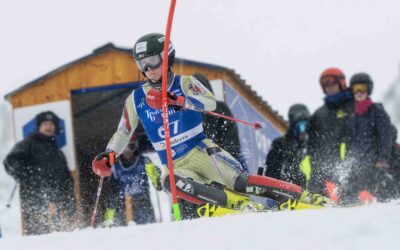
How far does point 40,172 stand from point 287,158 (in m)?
2.63

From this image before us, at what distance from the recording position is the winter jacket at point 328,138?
734 centimetres

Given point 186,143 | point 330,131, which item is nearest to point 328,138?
point 330,131

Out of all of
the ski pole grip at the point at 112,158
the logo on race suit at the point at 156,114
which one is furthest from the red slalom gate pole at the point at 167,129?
the ski pole grip at the point at 112,158

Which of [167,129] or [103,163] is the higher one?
[167,129]

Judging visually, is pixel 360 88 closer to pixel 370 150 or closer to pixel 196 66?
pixel 370 150

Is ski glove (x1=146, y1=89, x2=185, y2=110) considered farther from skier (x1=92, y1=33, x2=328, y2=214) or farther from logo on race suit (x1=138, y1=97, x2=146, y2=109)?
logo on race suit (x1=138, y1=97, x2=146, y2=109)

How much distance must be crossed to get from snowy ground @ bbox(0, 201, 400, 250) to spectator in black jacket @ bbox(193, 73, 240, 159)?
232 cm

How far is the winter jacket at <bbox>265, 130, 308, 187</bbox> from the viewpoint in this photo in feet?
24.2

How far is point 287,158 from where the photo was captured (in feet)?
24.8

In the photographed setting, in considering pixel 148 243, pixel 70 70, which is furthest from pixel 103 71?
pixel 148 243

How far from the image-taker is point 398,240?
309cm

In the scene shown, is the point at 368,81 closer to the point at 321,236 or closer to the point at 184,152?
the point at 184,152

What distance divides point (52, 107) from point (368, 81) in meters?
3.97

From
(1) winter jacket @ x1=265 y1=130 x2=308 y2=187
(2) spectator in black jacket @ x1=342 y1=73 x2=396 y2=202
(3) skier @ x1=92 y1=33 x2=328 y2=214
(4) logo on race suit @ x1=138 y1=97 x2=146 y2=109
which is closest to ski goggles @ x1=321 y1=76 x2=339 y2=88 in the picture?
(2) spectator in black jacket @ x1=342 y1=73 x2=396 y2=202
